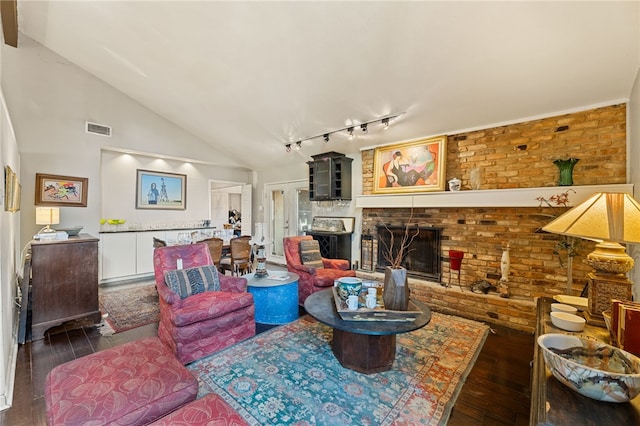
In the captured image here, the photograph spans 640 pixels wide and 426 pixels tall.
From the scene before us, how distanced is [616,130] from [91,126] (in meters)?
7.43

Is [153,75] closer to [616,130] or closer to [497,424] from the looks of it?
[497,424]

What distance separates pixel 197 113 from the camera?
5207 mm

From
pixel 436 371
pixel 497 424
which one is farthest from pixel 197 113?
pixel 497 424

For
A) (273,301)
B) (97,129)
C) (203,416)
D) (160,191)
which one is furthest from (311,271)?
(97,129)

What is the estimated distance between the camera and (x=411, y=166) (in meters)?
4.44

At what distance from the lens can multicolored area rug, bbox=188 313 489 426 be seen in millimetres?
1812

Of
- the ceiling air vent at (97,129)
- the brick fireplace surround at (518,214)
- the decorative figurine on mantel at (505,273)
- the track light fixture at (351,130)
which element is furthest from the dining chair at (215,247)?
the decorative figurine on mantel at (505,273)

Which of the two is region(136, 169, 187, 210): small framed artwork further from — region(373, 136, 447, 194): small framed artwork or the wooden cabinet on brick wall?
region(373, 136, 447, 194): small framed artwork

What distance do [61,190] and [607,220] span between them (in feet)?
21.5

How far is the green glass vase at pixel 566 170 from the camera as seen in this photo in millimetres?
3049

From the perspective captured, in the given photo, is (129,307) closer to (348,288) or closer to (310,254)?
(310,254)

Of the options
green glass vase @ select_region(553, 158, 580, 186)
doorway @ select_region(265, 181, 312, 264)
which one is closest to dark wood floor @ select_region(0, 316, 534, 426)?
green glass vase @ select_region(553, 158, 580, 186)

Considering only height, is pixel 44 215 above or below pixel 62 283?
above

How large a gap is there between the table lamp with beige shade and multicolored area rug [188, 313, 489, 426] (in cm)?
116
